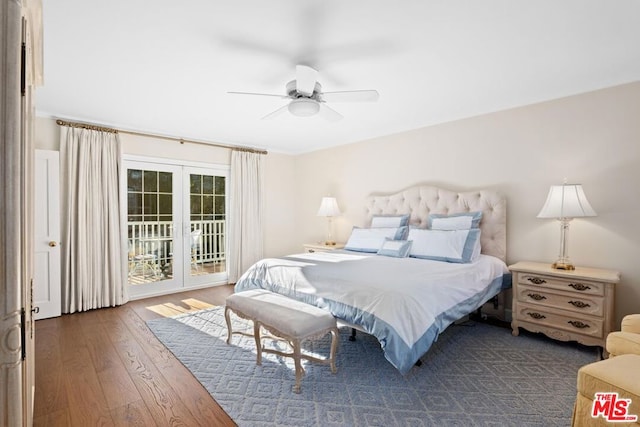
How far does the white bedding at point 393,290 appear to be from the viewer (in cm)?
212

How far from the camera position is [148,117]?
3998 millimetres

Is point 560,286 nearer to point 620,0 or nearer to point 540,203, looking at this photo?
point 540,203

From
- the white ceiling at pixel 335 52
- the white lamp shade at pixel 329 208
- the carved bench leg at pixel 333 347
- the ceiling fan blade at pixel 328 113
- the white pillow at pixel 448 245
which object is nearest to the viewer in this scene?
the white ceiling at pixel 335 52

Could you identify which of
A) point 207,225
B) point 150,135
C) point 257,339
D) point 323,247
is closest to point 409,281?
point 257,339

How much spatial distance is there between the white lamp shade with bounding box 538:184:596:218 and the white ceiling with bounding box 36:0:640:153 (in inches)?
40.3

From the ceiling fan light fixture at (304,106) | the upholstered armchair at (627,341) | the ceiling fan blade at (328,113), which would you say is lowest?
the upholstered armchair at (627,341)

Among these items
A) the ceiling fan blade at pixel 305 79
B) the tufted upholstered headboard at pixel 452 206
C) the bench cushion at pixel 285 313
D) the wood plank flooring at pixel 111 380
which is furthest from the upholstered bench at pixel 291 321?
the tufted upholstered headboard at pixel 452 206

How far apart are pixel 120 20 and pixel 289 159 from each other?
441 cm

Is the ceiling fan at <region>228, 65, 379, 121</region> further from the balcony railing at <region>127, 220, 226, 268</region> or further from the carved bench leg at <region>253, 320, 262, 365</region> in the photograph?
the balcony railing at <region>127, 220, 226, 268</region>

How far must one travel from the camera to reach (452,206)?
12.9ft

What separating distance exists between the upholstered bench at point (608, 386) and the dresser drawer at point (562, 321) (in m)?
1.34

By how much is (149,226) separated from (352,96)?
147 inches

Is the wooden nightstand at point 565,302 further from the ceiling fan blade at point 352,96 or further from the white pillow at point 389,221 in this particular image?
the ceiling fan blade at point 352,96

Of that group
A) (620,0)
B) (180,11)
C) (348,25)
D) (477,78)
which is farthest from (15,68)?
(477,78)
